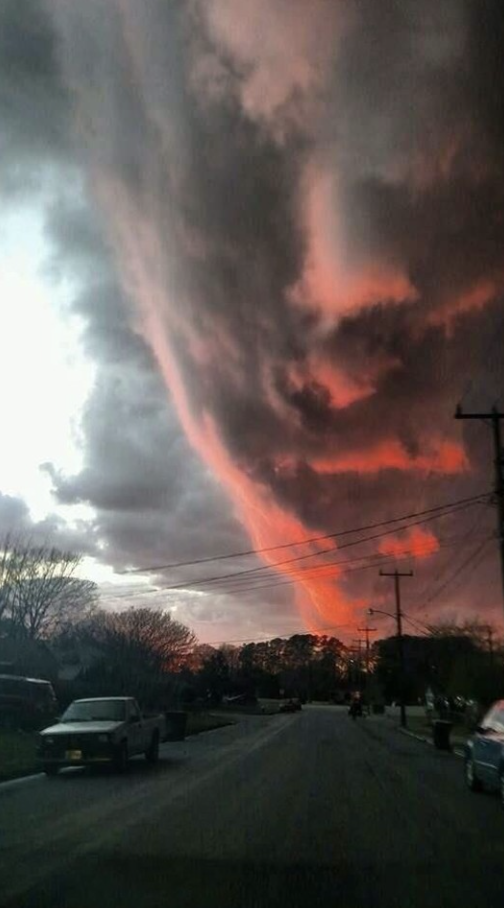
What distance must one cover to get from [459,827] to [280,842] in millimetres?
3031

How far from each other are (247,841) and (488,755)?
6846 millimetres

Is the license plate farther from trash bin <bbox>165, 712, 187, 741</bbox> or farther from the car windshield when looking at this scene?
trash bin <bbox>165, 712, 187, 741</bbox>

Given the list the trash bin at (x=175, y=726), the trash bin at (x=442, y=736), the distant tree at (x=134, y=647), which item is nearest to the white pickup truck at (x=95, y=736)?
the trash bin at (x=175, y=726)

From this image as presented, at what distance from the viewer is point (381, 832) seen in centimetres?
1129

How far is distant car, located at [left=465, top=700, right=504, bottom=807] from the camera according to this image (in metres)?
15.1

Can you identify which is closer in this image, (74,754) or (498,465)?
(74,754)

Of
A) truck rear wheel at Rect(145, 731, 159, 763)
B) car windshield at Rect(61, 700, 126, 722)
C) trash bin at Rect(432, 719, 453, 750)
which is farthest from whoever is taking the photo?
trash bin at Rect(432, 719, 453, 750)

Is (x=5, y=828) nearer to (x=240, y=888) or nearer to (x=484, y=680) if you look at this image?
(x=240, y=888)

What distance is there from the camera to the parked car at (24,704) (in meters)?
34.2

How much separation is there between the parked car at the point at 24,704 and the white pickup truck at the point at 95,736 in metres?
14.5

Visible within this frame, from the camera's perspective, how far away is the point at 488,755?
15.8m

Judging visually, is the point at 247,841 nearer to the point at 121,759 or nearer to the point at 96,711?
the point at 121,759

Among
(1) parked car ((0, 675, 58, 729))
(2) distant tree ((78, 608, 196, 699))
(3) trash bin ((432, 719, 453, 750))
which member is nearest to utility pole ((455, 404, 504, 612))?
(3) trash bin ((432, 719, 453, 750))

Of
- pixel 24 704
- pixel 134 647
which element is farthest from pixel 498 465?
pixel 134 647
